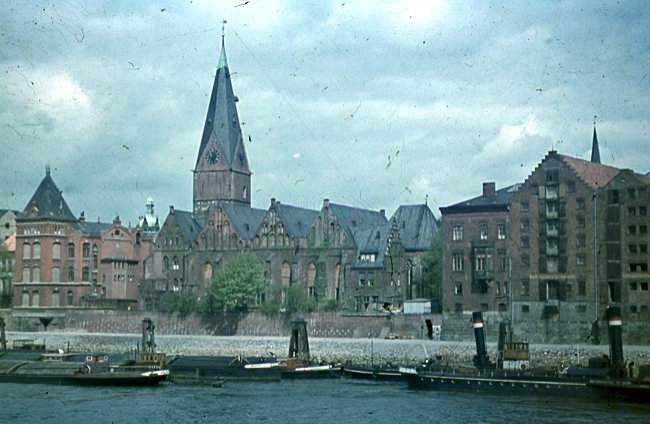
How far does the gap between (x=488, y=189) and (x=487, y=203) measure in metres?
3.16

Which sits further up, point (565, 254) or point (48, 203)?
point (48, 203)

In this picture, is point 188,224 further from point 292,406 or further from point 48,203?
point 292,406

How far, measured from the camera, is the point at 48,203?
13350 centimetres

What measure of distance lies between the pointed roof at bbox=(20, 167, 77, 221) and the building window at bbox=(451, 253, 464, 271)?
5764 cm

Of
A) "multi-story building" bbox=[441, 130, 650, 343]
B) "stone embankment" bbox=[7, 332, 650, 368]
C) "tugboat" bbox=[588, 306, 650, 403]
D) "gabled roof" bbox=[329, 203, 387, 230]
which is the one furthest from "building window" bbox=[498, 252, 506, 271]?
"tugboat" bbox=[588, 306, 650, 403]

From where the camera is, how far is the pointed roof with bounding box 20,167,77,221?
13325 cm

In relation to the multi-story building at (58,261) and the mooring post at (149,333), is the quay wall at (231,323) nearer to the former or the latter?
the multi-story building at (58,261)

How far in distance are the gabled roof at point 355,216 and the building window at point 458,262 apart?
24123mm

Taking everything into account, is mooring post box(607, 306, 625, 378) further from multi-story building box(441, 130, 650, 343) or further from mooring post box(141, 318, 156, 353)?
mooring post box(141, 318, 156, 353)

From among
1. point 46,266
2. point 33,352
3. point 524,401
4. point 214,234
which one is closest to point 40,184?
point 46,266

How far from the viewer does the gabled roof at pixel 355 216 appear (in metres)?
133

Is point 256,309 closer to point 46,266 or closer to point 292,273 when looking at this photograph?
point 292,273

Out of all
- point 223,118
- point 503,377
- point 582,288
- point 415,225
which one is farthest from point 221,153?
point 503,377

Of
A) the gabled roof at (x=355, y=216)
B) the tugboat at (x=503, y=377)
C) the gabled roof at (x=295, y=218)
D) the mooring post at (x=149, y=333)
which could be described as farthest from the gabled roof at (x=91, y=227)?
the tugboat at (x=503, y=377)
